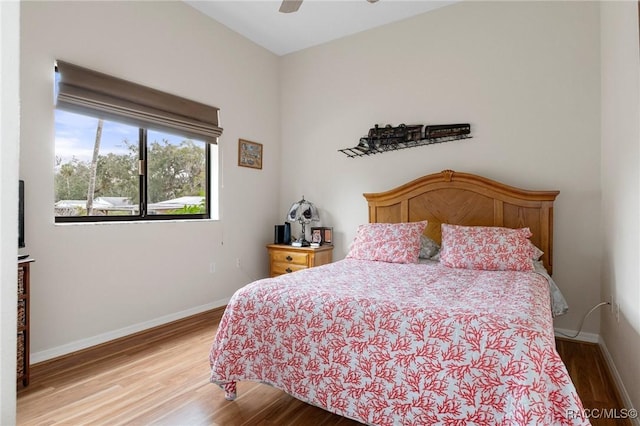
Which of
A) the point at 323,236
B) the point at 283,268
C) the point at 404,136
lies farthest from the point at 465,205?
the point at 283,268

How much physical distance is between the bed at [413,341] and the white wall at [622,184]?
1.36ft

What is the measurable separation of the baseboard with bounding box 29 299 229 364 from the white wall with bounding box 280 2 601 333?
5.53 feet

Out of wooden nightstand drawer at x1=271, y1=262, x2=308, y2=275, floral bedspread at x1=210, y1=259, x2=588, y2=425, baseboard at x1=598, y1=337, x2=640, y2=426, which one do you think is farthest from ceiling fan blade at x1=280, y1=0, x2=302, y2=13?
A: baseboard at x1=598, y1=337, x2=640, y2=426

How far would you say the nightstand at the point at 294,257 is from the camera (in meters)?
3.88

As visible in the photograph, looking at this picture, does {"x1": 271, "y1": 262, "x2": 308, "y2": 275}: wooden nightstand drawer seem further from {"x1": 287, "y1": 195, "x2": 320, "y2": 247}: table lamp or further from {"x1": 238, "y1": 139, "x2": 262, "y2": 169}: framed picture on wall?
{"x1": 238, "y1": 139, "x2": 262, "y2": 169}: framed picture on wall

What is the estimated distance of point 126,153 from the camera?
320cm

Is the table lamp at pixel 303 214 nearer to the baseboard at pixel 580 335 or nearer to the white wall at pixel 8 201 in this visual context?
the baseboard at pixel 580 335

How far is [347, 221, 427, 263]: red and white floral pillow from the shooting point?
3.09 meters

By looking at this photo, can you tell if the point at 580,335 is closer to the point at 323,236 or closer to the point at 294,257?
the point at 323,236

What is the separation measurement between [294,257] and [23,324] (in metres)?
2.35

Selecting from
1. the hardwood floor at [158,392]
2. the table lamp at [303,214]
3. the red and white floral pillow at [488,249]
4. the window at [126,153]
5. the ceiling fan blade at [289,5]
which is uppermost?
the ceiling fan blade at [289,5]

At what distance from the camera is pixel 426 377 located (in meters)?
1.52

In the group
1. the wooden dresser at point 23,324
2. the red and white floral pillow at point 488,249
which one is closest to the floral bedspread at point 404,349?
the red and white floral pillow at point 488,249

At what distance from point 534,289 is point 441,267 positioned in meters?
0.80
